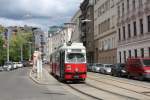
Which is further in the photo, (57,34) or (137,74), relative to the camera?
(57,34)

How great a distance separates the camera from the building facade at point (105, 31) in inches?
3045

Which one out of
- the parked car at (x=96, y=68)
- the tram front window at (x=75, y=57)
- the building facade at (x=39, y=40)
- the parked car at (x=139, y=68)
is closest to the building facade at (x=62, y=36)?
the parked car at (x=96, y=68)

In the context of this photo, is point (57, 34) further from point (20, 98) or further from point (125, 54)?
point (20, 98)

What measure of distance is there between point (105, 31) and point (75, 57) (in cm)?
5126

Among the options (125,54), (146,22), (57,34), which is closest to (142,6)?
(146,22)

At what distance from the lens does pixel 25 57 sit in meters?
150

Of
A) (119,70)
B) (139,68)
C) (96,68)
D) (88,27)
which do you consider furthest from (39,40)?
(88,27)

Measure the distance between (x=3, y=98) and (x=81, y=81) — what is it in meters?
16.1

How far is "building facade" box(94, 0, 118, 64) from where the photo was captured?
77344 millimetres

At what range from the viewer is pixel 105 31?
85.5 m

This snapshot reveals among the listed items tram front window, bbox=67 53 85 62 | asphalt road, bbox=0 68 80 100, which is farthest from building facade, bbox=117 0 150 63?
asphalt road, bbox=0 68 80 100

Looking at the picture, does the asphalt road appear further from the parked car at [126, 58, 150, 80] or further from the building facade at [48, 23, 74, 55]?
the building facade at [48, 23, 74, 55]

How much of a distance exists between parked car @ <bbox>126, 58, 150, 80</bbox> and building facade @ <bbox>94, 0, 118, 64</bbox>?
31575mm

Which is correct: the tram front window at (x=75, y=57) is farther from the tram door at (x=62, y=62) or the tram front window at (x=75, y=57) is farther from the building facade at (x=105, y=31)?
the building facade at (x=105, y=31)
